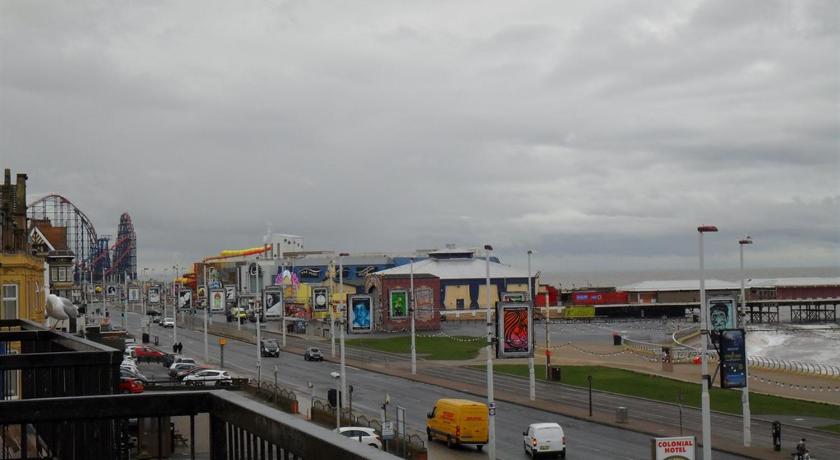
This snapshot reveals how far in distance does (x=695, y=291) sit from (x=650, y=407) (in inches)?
5340

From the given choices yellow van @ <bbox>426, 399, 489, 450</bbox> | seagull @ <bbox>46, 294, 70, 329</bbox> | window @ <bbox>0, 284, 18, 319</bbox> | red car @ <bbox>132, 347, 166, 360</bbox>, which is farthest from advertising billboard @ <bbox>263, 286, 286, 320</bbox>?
seagull @ <bbox>46, 294, 70, 329</bbox>

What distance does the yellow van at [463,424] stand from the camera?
43094 mm

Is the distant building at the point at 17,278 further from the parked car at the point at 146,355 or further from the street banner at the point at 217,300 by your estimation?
the parked car at the point at 146,355

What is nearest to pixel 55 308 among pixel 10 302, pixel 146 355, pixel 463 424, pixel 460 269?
pixel 10 302

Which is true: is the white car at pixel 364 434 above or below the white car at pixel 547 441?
above

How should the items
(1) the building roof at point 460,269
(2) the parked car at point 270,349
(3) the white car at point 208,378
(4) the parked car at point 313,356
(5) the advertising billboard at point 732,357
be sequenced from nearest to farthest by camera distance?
(5) the advertising billboard at point 732,357
(3) the white car at point 208,378
(4) the parked car at point 313,356
(2) the parked car at point 270,349
(1) the building roof at point 460,269

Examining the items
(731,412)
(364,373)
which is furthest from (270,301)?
(731,412)

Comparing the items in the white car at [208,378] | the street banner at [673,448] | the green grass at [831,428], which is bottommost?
the green grass at [831,428]

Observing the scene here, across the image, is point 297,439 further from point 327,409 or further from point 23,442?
point 327,409

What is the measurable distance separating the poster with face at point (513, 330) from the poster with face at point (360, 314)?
14581 millimetres

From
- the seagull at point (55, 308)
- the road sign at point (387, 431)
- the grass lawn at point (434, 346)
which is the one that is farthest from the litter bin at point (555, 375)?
the seagull at point (55, 308)

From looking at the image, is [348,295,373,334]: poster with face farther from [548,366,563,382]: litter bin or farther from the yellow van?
[548,366,563,382]: litter bin

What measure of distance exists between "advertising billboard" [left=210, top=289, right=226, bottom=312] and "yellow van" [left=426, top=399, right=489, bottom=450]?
3740 cm

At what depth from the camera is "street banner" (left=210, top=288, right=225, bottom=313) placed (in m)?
78.2
